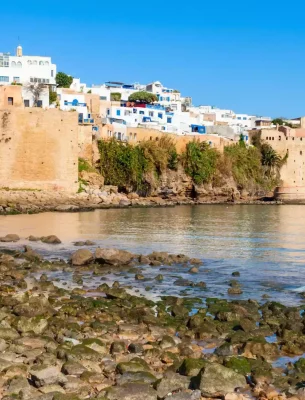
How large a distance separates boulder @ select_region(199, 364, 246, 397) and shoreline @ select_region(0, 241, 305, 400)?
0.04ft

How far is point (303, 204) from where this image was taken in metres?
55.4

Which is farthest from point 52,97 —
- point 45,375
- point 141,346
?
point 45,375

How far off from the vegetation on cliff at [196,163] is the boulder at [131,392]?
37.5m

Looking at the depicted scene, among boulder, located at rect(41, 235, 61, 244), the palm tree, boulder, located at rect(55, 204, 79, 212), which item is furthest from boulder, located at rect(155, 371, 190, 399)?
the palm tree

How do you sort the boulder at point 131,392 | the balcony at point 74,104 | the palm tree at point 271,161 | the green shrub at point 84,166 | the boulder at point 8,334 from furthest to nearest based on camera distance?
the palm tree at point 271,161 → the balcony at point 74,104 → the green shrub at point 84,166 → the boulder at point 8,334 → the boulder at point 131,392

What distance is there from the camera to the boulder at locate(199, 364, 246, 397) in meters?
7.35

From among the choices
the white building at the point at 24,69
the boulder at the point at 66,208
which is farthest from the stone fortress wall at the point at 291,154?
the boulder at the point at 66,208

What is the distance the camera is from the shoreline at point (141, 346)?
24.1ft

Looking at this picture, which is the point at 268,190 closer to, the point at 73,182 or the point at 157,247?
the point at 73,182

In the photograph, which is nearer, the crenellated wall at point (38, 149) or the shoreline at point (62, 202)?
the shoreline at point (62, 202)

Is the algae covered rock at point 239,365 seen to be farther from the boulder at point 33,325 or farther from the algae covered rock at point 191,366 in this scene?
the boulder at point 33,325

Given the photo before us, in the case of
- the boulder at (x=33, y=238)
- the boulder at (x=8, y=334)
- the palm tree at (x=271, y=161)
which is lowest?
the boulder at (x=8, y=334)

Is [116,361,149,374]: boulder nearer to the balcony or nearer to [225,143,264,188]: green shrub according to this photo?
the balcony

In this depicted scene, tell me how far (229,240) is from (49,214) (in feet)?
41.3
